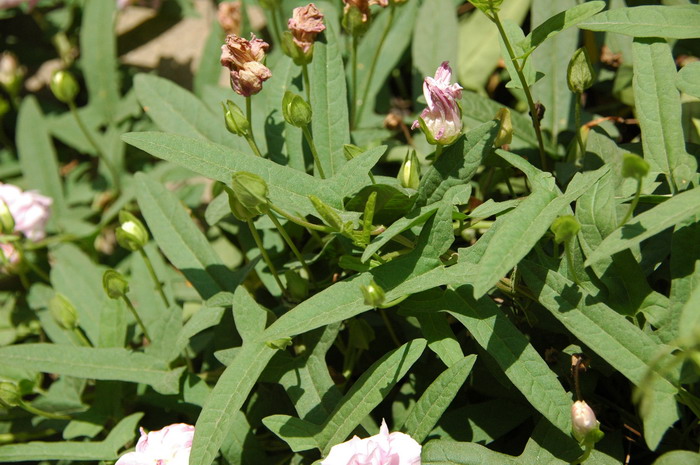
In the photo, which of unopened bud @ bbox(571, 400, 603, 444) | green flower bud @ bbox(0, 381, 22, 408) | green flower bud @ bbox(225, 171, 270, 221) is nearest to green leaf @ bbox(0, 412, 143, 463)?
green flower bud @ bbox(0, 381, 22, 408)

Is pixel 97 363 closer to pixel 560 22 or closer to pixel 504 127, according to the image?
pixel 504 127

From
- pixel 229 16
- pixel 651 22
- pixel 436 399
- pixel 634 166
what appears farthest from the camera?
pixel 229 16

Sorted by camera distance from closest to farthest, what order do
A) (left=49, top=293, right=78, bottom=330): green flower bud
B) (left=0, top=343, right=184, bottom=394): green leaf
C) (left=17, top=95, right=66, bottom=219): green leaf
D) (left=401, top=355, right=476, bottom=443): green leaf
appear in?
(left=401, top=355, right=476, bottom=443): green leaf → (left=0, top=343, right=184, bottom=394): green leaf → (left=49, top=293, right=78, bottom=330): green flower bud → (left=17, top=95, right=66, bottom=219): green leaf

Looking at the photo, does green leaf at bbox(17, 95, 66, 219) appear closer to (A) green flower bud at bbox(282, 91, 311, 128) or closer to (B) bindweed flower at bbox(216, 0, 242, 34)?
(B) bindweed flower at bbox(216, 0, 242, 34)

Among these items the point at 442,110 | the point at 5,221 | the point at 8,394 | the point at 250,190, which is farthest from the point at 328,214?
the point at 5,221

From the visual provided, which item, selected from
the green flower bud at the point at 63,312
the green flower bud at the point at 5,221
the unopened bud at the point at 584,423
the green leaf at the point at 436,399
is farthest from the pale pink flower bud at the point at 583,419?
the green flower bud at the point at 5,221

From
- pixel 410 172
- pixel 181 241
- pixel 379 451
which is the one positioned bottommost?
pixel 379 451
